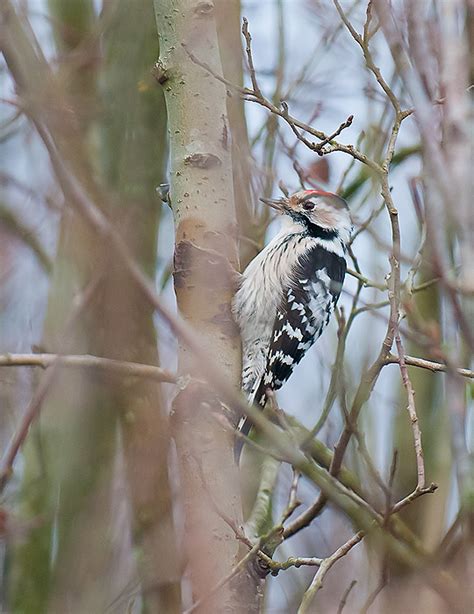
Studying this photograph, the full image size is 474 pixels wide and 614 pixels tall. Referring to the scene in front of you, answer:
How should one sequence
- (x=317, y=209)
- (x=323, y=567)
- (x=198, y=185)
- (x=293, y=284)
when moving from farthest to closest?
1. (x=317, y=209)
2. (x=293, y=284)
3. (x=198, y=185)
4. (x=323, y=567)

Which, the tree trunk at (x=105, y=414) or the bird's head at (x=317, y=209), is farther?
the bird's head at (x=317, y=209)

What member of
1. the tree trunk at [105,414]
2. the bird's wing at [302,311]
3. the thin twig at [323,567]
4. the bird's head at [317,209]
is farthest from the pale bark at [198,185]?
the bird's head at [317,209]

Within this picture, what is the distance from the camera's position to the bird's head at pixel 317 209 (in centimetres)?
465

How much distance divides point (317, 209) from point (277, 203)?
328 mm

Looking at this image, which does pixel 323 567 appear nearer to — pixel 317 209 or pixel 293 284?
pixel 293 284

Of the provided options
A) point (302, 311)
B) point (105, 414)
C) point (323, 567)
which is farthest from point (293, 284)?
point (323, 567)

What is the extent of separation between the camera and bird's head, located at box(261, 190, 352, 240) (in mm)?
4648

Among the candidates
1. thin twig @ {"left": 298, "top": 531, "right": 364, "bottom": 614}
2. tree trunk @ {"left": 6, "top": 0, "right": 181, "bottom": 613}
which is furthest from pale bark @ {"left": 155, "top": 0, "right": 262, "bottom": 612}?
tree trunk @ {"left": 6, "top": 0, "right": 181, "bottom": 613}

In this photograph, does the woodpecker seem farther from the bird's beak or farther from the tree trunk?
the tree trunk

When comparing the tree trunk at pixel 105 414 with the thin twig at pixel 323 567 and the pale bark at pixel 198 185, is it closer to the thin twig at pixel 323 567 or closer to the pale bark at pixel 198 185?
the pale bark at pixel 198 185

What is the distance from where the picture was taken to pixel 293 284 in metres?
4.71

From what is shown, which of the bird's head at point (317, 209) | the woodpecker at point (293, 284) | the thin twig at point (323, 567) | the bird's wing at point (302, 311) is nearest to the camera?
the thin twig at point (323, 567)

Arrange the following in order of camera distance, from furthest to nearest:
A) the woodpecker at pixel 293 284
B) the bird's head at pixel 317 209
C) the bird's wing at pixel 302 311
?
the bird's head at pixel 317 209
the bird's wing at pixel 302 311
the woodpecker at pixel 293 284

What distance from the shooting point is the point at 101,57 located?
5168mm
